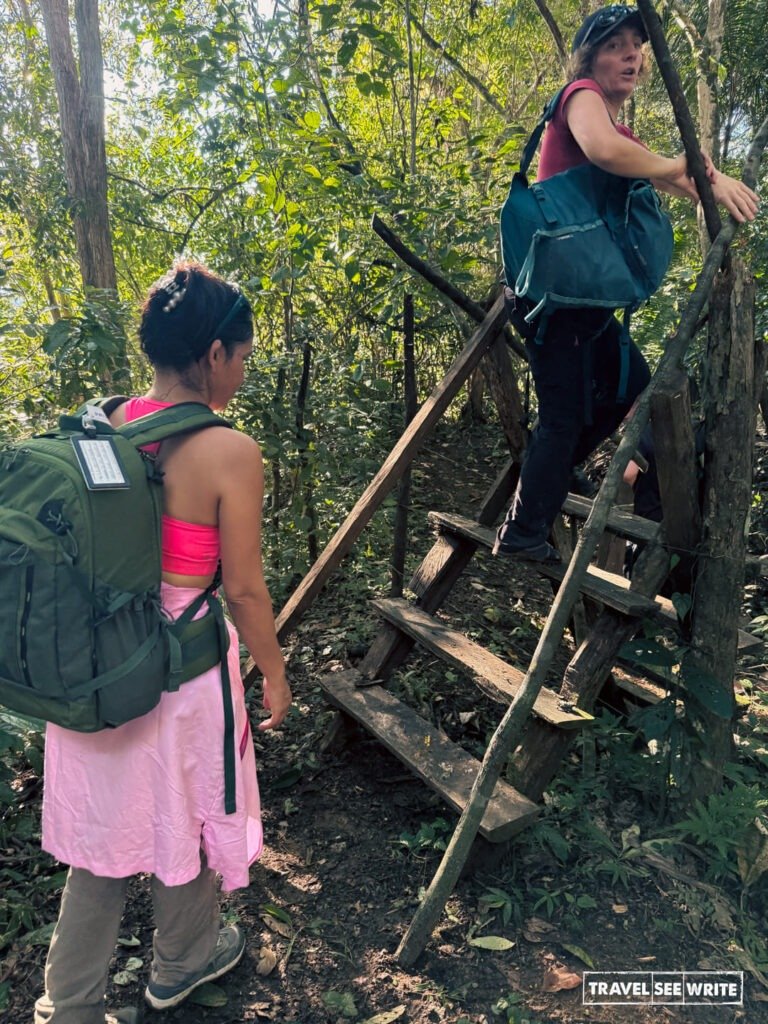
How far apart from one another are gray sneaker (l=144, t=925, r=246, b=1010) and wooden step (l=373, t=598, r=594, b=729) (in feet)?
3.57

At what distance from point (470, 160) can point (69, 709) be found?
2990 millimetres

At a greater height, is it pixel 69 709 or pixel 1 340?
pixel 1 340

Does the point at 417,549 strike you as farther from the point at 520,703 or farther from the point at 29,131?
the point at 29,131

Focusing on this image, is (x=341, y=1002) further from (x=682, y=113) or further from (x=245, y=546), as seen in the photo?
(x=682, y=113)

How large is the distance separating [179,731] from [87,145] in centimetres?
517

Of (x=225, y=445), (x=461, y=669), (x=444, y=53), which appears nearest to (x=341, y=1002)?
(x=461, y=669)

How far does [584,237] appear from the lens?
1.94 metres

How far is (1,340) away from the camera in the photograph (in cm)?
324

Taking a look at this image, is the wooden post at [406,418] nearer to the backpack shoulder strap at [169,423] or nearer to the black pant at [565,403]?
the black pant at [565,403]

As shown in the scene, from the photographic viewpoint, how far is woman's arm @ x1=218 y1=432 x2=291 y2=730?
4.91 ft

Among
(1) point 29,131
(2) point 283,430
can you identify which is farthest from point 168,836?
(1) point 29,131

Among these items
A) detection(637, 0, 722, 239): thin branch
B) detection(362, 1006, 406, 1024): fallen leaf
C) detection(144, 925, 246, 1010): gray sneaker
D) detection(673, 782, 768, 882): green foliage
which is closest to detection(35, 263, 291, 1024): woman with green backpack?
detection(144, 925, 246, 1010): gray sneaker

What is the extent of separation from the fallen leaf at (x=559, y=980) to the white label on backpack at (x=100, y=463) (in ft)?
5.84

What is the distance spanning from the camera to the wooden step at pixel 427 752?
2064 mm
